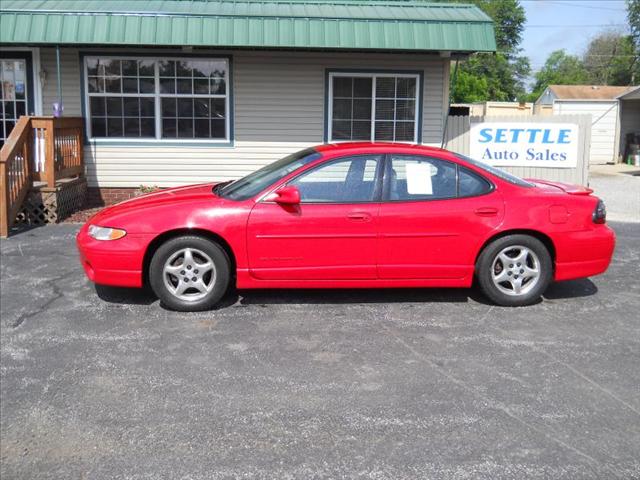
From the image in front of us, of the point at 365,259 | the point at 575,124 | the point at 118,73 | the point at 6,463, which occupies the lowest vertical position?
the point at 6,463

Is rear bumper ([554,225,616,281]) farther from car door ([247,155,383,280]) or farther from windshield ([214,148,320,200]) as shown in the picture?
windshield ([214,148,320,200])

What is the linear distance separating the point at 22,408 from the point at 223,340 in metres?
1.61

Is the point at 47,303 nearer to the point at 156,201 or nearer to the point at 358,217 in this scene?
the point at 156,201

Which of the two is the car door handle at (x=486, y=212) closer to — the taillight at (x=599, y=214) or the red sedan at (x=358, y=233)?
the red sedan at (x=358, y=233)

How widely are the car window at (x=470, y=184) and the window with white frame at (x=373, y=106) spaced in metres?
6.50

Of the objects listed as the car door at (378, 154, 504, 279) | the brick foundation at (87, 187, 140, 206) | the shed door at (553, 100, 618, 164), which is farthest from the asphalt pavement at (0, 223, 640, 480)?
the shed door at (553, 100, 618, 164)

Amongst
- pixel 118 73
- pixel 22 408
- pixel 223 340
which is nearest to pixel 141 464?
pixel 22 408

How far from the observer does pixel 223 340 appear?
17.3ft

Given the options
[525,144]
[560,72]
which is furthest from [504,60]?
[525,144]

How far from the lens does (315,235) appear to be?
19.4ft

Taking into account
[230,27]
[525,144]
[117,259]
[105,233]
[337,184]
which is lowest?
[117,259]

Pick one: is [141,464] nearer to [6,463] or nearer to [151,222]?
[6,463]

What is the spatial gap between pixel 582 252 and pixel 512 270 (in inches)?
27.0

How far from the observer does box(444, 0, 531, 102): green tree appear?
62156 mm
